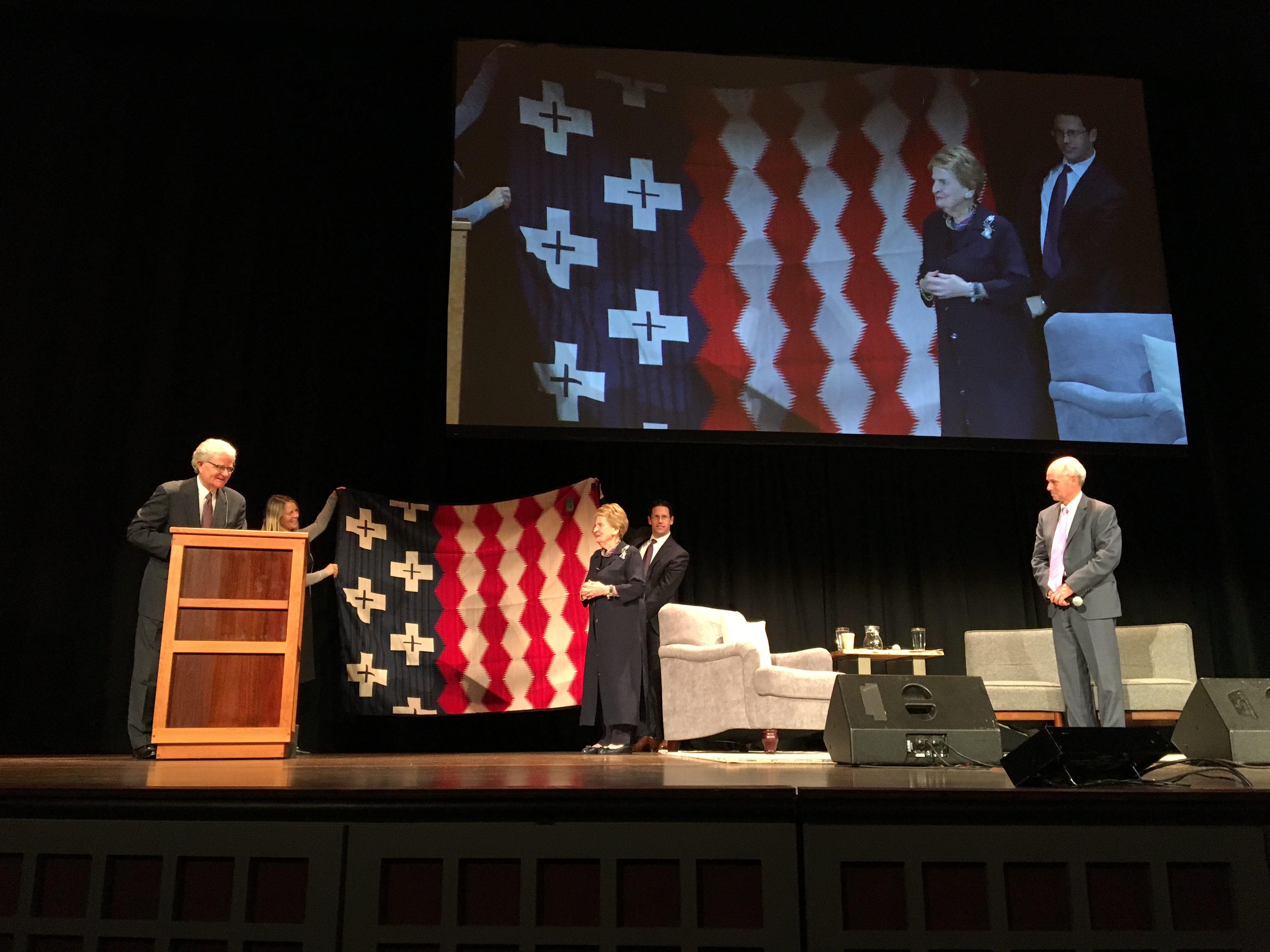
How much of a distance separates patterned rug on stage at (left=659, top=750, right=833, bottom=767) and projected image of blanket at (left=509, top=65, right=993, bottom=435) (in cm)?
174

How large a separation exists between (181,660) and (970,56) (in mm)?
5794

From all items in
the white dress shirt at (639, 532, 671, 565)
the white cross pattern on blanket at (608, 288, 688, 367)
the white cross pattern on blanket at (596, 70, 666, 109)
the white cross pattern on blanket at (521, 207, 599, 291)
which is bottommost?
the white dress shirt at (639, 532, 671, 565)

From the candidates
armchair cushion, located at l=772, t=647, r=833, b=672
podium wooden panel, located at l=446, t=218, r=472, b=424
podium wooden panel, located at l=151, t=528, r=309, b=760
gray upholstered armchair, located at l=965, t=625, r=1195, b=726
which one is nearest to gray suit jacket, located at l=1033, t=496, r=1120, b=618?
gray upholstered armchair, located at l=965, t=625, r=1195, b=726

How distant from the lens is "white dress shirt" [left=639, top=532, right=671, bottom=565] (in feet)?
18.4

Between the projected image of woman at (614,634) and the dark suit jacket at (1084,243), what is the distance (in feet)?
9.34

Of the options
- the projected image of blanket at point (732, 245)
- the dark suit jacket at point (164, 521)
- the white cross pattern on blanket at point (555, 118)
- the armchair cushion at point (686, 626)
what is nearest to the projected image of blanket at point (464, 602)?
the armchair cushion at point (686, 626)

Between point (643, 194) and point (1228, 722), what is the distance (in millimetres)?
4231

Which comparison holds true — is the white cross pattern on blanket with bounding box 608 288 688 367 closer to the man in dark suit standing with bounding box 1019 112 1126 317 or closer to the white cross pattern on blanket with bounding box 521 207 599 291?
the white cross pattern on blanket with bounding box 521 207 599 291

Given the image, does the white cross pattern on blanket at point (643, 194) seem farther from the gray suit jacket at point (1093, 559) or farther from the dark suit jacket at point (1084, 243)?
the gray suit jacket at point (1093, 559)

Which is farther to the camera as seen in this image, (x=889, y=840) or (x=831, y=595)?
(x=831, y=595)

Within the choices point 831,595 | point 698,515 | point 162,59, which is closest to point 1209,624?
point 831,595

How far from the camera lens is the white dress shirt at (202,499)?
4.49 m

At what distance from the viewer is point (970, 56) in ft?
21.2

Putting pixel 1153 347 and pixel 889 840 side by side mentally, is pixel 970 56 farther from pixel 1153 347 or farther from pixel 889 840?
pixel 889 840
